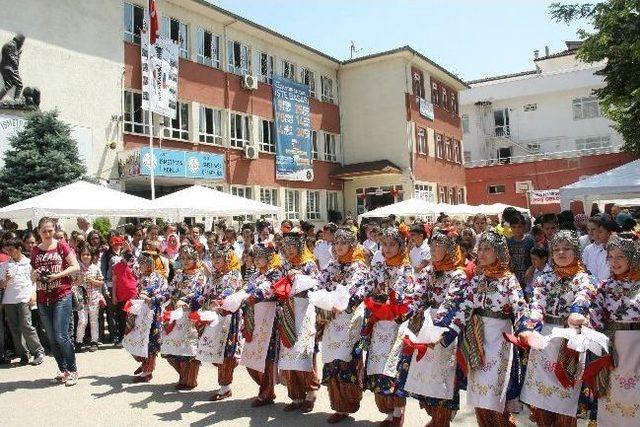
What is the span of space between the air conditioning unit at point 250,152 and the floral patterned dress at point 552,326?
19110 millimetres

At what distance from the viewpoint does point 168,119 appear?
65.3 feet

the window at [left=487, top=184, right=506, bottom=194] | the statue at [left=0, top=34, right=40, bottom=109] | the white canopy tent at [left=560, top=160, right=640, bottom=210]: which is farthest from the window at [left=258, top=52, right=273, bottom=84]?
the window at [left=487, top=184, right=506, bottom=194]

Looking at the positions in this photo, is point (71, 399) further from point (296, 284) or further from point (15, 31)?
point (15, 31)

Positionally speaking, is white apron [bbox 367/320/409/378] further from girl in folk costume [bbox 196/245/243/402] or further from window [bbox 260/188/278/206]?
window [bbox 260/188/278/206]

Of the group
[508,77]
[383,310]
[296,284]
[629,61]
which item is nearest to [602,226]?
[383,310]

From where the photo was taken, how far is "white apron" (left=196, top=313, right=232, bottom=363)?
636cm

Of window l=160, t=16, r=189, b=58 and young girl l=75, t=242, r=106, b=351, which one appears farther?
window l=160, t=16, r=189, b=58

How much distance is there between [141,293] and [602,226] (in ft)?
19.4

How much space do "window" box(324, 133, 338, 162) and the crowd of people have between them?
2075 cm

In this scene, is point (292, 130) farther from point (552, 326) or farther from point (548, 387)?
point (548, 387)

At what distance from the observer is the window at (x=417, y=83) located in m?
30.7

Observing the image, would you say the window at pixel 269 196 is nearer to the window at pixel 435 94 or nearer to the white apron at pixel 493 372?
the window at pixel 435 94

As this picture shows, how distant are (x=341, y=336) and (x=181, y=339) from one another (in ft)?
7.61

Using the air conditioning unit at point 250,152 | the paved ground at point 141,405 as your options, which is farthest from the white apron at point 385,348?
the air conditioning unit at point 250,152
